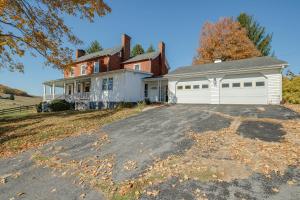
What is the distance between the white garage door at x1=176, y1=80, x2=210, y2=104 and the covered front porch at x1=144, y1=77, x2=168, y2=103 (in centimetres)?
349

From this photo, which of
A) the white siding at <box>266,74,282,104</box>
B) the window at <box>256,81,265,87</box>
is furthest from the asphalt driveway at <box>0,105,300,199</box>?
the window at <box>256,81,265,87</box>

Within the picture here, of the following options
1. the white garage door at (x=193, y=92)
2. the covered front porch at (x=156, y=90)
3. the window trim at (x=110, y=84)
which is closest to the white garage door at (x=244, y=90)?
the white garage door at (x=193, y=92)

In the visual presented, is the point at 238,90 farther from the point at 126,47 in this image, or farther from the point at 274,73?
the point at 126,47

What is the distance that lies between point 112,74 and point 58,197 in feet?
62.5

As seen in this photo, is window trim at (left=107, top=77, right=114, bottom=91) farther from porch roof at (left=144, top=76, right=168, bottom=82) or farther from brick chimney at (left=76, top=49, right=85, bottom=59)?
brick chimney at (left=76, top=49, right=85, bottom=59)

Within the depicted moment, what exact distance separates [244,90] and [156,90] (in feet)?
32.9

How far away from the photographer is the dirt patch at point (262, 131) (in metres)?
7.87

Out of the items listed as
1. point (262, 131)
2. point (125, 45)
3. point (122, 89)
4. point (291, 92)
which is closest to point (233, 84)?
point (291, 92)

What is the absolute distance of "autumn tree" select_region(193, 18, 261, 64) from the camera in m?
31.3

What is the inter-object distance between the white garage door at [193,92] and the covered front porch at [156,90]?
11.5 ft

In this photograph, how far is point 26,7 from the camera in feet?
49.6

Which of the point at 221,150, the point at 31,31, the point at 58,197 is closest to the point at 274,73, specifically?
the point at 221,150

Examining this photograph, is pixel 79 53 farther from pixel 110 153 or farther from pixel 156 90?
pixel 110 153

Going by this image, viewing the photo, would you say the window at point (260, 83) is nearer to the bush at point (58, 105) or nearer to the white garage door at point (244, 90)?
the white garage door at point (244, 90)
